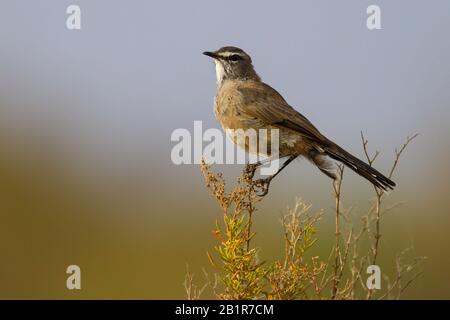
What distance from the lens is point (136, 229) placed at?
1219cm

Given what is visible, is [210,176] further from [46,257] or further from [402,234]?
[46,257]

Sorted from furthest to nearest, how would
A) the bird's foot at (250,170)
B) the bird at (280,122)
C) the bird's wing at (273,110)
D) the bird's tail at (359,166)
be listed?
1. the bird's wing at (273,110)
2. the bird at (280,122)
3. the bird's tail at (359,166)
4. the bird's foot at (250,170)

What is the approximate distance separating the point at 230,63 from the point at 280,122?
1213 millimetres

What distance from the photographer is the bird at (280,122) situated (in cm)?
709

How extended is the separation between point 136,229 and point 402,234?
356cm

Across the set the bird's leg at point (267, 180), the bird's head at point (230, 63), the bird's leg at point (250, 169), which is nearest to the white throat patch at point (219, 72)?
the bird's head at point (230, 63)

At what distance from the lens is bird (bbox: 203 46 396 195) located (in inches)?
279

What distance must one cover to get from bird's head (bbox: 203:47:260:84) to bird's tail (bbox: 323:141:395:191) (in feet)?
5.24

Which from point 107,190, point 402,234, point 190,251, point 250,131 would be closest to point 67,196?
point 107,190

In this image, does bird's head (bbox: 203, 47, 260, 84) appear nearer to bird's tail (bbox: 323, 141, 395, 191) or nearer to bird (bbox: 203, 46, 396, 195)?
bird (bbox: 203, 46, 396, 195)

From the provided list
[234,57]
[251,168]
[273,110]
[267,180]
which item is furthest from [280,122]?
[234,57]

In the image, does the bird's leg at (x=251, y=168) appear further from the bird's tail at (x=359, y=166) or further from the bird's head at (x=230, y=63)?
the bird's head at (x=230, y=63)

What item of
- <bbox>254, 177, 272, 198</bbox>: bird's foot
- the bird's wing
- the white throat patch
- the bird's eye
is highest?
the bird's eye

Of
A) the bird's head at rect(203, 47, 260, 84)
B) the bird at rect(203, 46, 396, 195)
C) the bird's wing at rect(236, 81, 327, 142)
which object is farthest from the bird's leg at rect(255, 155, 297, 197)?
the bird's head at rect(203, 47, 260, 84)
